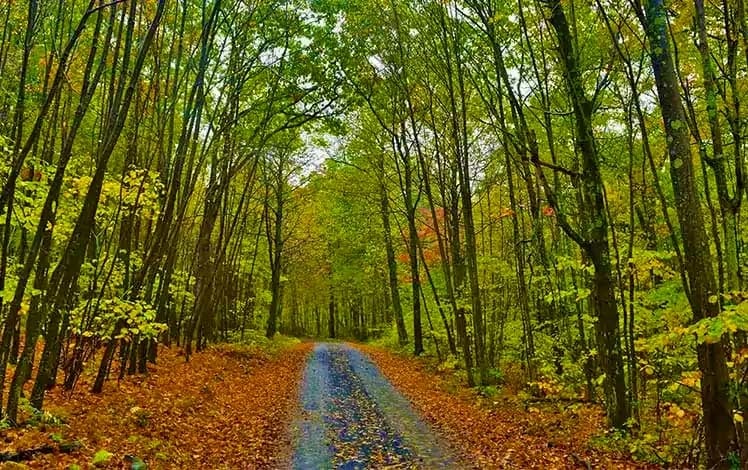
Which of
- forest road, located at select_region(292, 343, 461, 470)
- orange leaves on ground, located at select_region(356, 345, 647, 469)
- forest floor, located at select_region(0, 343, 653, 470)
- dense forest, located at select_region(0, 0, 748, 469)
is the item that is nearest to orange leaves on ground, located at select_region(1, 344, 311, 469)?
forest floor, located at select_region(0, 343, 653, 470)

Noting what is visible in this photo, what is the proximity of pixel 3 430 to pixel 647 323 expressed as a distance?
1071cm

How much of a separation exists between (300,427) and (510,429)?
13.1 feet

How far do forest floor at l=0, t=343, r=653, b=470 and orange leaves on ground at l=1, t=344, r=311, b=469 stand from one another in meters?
0.02

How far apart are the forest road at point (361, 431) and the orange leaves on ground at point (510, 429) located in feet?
1.45

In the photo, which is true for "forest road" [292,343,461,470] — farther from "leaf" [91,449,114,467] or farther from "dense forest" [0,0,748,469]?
"dense forest" [0,0,748,469]

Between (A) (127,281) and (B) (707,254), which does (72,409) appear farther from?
(B) (707,254)

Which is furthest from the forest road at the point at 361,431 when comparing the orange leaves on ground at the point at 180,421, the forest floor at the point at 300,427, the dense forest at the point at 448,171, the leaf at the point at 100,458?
the dense forest at the point at 448,171

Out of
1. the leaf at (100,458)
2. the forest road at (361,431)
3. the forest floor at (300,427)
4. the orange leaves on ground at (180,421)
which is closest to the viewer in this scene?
the leaf at (100,458)

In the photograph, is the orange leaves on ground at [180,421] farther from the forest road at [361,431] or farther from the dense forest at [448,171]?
the dense forest at [448,171]

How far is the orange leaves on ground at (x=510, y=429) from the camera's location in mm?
7473

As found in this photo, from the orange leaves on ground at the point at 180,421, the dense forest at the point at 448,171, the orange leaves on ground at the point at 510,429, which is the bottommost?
the orange leaves on ground at the point at 510,429

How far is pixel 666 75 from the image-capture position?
5.65 meters

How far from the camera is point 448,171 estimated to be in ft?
64.7

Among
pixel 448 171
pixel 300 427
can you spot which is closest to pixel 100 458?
pixel 300 427
